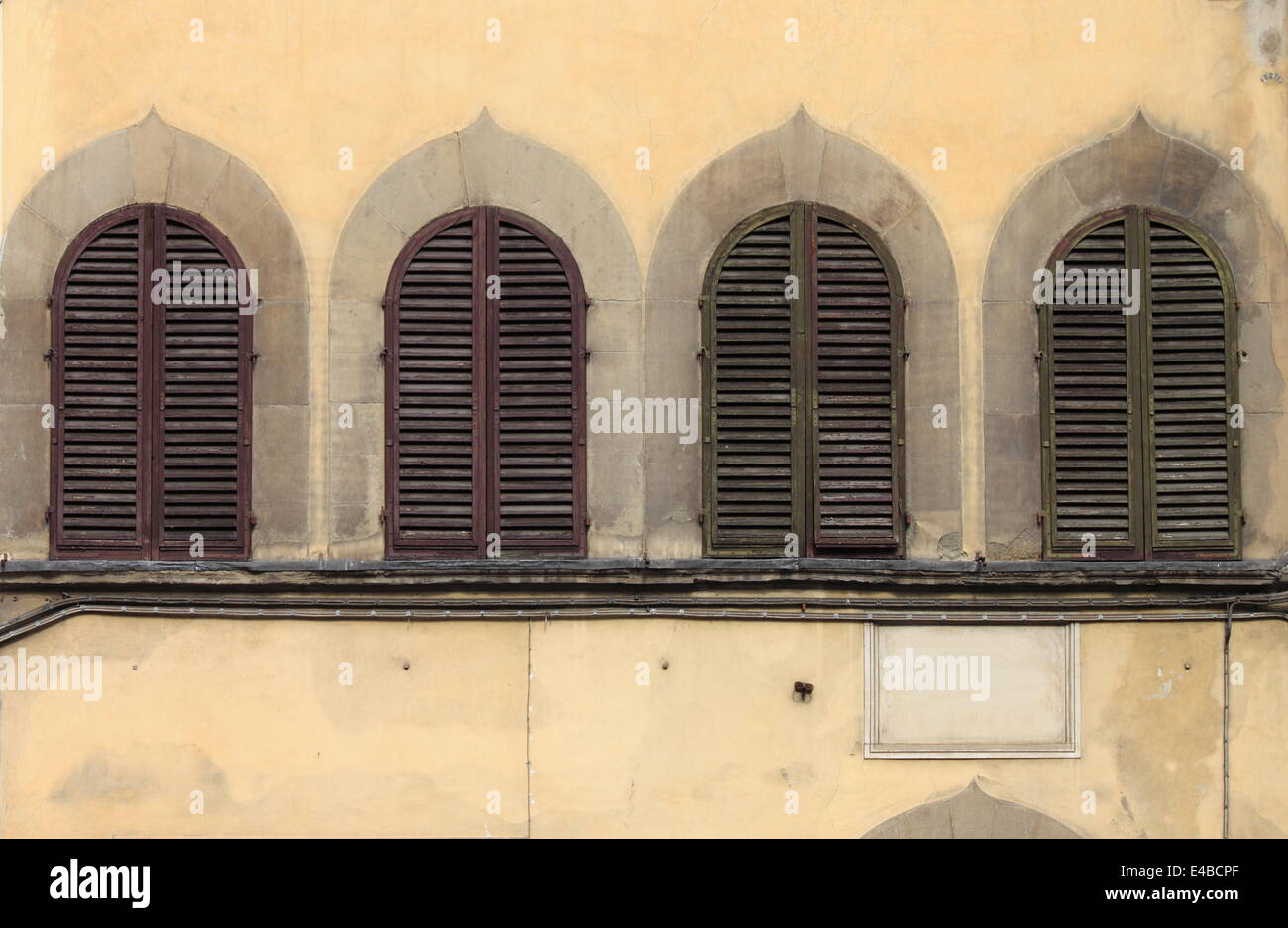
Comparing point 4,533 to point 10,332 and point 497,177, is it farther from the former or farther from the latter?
point 497,177

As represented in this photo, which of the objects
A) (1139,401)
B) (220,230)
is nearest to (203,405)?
(220,230)

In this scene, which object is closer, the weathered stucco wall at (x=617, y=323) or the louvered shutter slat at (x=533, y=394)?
the weathered stucco wall at (x=617, y=323)

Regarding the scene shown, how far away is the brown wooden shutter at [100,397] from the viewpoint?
12648 millimetres

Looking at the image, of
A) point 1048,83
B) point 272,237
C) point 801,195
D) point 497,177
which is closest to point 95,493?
point 272,237

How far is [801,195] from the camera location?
12.9 metres

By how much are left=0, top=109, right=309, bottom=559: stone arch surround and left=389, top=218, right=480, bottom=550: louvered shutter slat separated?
0.72 meters

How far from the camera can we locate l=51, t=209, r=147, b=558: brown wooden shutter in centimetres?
1265

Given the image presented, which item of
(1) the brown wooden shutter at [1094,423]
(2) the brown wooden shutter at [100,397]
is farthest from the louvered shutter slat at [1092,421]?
(2) the brown wooden shutter at [100,397]

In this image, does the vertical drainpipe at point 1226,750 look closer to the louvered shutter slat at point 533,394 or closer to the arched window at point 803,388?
the arched window at point 803,388

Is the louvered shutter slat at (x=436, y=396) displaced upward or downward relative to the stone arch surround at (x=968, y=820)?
upward

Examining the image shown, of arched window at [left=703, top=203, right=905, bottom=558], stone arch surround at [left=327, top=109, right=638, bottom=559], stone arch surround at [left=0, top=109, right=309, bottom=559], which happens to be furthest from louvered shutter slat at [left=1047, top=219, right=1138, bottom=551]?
stone arch surround at [left=0, top=109, right=309, bottom=559]

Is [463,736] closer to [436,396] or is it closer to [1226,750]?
[436,396]

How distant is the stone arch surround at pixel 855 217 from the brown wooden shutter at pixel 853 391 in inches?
5.0

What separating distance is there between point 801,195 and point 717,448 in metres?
1.99
